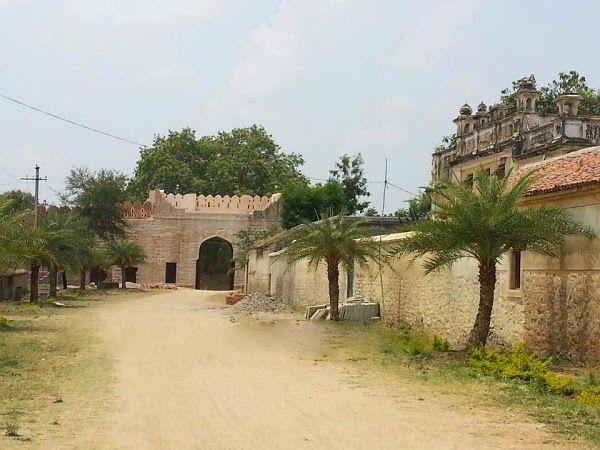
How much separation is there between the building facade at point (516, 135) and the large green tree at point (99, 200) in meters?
26.5

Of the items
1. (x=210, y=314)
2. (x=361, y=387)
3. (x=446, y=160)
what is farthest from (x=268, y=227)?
(x=361, y=387)

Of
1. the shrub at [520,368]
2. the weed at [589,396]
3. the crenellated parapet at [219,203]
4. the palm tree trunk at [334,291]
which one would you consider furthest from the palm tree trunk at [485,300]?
the crenellated parapet at [219,203]

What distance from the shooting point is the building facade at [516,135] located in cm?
2492

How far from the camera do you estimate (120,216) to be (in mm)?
56000

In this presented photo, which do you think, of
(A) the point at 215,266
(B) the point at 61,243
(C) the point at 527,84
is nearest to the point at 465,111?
(C) the point at 527,84

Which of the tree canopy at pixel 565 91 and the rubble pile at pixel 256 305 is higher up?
the tree canopy at pixel 565 91

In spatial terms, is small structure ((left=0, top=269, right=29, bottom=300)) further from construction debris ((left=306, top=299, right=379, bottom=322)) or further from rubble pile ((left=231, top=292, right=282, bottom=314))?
construction debris ((left=306, top=299, right=379, bottom=322))

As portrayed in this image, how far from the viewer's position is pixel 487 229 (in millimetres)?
13805

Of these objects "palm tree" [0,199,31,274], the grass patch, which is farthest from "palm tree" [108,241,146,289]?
"palm tree" [0,199,31,274]

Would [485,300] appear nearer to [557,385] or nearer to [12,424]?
[557,385]

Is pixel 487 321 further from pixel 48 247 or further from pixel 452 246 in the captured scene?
pixel 48 247

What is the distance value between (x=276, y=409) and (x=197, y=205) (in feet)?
161

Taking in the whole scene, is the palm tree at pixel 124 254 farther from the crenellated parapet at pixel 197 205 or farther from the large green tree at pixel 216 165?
the large green tree at pixel 216 165

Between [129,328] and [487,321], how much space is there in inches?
418
